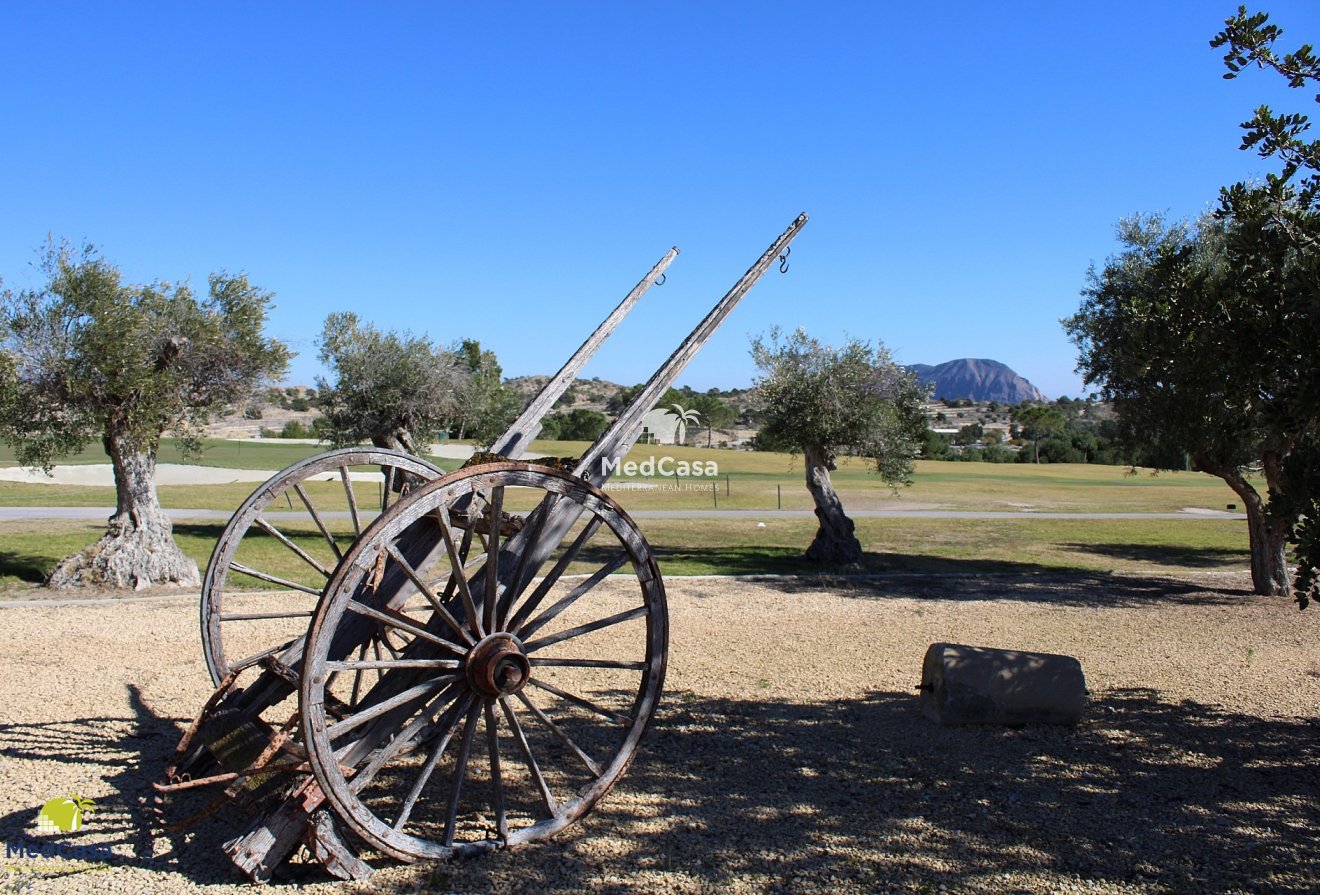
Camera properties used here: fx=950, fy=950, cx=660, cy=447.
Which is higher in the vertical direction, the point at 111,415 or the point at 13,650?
the point at 111,415

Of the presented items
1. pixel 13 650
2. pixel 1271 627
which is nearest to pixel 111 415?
pixel 13 650

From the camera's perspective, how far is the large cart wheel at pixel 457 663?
4.08 meters

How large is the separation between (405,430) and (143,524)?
22.9 feet

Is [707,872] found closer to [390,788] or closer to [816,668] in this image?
[390,788]

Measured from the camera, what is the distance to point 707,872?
4609mm

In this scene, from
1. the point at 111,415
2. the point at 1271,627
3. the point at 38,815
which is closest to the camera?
the point at 38,815

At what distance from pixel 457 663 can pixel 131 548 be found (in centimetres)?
1022

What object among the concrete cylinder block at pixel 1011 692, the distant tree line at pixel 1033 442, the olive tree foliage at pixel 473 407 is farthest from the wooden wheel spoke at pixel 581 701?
the distant tree line at pixel 1033 442

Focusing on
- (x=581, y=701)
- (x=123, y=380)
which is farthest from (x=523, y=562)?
(x=123, y=380)

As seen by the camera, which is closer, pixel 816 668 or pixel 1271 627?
pixel 816 668

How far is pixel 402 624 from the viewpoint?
430 centimetres

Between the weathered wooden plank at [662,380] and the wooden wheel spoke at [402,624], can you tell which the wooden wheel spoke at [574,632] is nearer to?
the wooden wheel spoke at [402,624]

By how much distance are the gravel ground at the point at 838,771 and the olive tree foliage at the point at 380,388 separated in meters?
8.40

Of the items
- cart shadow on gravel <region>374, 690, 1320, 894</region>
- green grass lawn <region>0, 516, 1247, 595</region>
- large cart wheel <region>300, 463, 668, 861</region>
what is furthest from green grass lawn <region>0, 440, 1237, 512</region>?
large cart wheel <region>300, 463, 668, 861</region>
